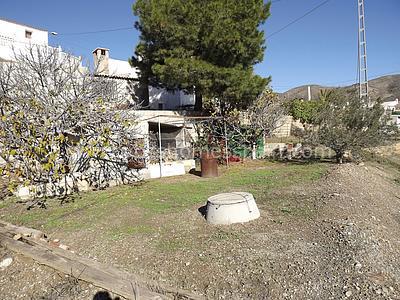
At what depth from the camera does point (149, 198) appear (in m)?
7.61

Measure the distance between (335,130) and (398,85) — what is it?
222 ft

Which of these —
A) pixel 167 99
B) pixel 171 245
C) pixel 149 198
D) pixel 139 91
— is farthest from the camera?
pixel 167 99

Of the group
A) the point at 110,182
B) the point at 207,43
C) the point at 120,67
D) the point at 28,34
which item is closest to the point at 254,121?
the point at 207,43

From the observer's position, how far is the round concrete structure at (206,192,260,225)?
538 cm

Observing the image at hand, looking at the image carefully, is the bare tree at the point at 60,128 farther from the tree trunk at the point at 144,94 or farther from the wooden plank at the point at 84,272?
the tree trunk at the point at 144,94

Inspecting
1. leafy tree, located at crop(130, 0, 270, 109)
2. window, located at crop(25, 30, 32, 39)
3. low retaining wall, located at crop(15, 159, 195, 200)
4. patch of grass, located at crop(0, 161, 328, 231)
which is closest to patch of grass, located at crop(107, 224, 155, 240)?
patch of grass, located at crop(0, 161, 328, 231)

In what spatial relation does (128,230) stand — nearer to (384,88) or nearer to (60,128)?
(60,128)

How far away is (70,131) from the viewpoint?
7953mm

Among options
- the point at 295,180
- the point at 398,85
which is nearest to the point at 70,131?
the point at 295,180

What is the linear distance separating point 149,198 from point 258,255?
408 cm

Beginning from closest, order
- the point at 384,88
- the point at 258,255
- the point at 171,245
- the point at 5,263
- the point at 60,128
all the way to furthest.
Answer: the point at 258,255 < the point at 5,263 < the point at 171,245 < the point at 60,128 < the point at 384,88

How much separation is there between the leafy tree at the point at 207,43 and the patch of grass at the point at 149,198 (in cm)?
456

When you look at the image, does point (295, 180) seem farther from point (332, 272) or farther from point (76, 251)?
point (76, 251)

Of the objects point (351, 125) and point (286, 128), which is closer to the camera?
point (351, 125)
